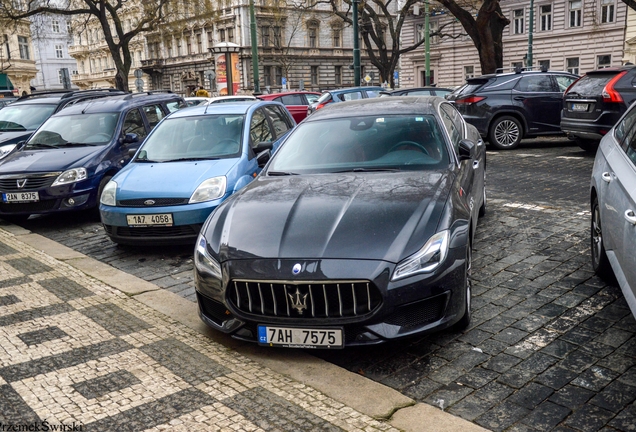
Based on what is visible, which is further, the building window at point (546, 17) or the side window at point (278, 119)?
the building window at point (546, 17)

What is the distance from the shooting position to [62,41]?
100188 millimetres

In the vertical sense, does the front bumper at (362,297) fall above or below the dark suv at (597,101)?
below

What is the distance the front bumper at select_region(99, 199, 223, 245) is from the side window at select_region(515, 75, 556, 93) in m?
9.55

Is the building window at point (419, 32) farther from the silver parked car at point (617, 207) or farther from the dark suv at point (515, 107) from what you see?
the silver parked car at point (617, 207)

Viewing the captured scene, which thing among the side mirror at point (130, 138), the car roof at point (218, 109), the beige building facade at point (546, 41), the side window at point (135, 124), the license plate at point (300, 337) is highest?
the beige building facade at point (546, 41)

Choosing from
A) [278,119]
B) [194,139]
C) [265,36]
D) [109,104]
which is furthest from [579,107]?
[265,36]

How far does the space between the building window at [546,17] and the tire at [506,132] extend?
38599mm

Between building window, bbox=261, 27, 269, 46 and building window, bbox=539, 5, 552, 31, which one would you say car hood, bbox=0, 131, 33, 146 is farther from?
building window, bbox=261, 27, 269, 46

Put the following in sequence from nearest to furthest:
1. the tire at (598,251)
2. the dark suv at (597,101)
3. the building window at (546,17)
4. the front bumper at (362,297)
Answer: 1. the front bumper at (362,297)
2. the tire at (598,251)
3. the dark suv at (597,101)
4. the building window at (546,17)

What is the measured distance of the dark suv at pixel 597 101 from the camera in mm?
11453

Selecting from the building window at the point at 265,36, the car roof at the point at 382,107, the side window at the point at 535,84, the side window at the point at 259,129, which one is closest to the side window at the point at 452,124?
the car roof at the point at 382,107

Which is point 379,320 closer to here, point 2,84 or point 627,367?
point 627,367

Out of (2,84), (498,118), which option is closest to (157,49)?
(2,84)

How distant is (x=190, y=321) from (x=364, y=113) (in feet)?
8.14
